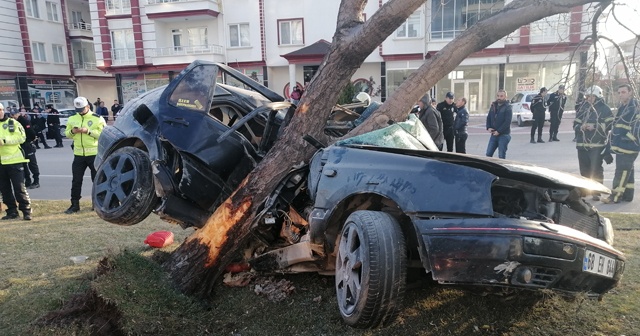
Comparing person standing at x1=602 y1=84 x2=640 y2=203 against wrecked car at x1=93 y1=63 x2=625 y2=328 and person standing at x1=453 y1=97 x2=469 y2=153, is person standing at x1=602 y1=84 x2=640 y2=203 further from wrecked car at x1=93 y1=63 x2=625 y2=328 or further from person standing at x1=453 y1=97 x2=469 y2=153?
wrecked car at x1=93 y1=63 x2=625 y2=328

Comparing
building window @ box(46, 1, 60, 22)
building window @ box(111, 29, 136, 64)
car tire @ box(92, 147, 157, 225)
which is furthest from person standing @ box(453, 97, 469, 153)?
building window @ box(46, 1, 60, 22)

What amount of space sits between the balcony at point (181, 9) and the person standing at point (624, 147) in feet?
79.8

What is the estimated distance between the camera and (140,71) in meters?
29.0

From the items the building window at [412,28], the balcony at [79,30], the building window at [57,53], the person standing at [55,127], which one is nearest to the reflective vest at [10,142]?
the person standing at [55,127]

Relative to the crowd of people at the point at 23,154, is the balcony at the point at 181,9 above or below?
above

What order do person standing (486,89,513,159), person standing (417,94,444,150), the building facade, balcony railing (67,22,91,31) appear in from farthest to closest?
balcony railing (67,22,91,31), the building facade, person standing (486,89,513,159), person standing (417,94,444,150)

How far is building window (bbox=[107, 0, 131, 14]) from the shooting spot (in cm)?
2844

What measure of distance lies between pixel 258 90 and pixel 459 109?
21.1ft

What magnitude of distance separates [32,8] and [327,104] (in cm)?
3539

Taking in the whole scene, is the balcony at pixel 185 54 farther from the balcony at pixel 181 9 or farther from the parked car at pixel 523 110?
the parked car at pixel 523 110

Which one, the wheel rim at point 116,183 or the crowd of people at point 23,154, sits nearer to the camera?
the wheel rim at point 116,183

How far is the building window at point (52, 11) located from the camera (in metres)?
32.3

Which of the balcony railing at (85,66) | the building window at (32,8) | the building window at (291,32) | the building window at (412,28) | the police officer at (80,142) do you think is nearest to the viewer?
the police officer at (80,142)

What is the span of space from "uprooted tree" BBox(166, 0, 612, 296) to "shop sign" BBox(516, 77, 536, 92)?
22901mm
